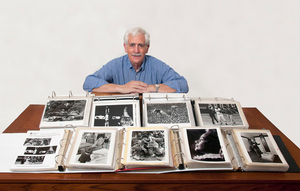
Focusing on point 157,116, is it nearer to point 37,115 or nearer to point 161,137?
point 161,137

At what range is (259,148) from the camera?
1.29m

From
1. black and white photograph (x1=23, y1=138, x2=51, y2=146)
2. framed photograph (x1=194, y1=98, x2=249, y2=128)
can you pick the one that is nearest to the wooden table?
black and white photograph (x1=23, y1=138, x2=51, y2=146)

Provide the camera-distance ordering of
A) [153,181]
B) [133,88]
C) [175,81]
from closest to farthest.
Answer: [153,181] < [133,88] < [175,81]

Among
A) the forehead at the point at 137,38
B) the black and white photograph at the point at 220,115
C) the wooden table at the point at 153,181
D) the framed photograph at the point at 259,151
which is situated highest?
the forehead at the point at 137,38

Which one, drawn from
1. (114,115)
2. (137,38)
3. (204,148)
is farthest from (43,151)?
(137,38)

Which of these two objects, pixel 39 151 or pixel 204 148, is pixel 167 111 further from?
pixel 39 151

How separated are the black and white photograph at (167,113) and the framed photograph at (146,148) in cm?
12

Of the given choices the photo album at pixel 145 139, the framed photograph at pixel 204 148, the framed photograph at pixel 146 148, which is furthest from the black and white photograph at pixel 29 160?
the framed photograph at pixel 204 148

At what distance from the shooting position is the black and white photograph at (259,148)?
1237 mm

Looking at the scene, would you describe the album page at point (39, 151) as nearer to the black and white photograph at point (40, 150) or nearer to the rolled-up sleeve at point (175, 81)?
the black and white photograph at point (40, 150)

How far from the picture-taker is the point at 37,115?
1.76 metres

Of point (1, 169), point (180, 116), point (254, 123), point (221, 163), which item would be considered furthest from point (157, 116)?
point (1, 169)

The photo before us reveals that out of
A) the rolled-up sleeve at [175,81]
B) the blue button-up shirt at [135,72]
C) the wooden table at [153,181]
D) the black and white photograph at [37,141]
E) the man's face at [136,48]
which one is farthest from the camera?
the blue button-up shirt at [135,72]

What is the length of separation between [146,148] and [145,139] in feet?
0.21
